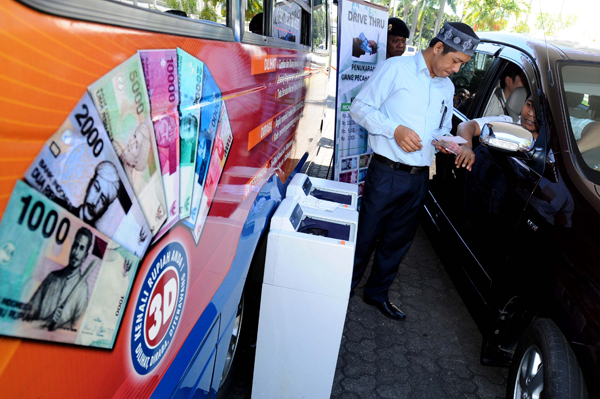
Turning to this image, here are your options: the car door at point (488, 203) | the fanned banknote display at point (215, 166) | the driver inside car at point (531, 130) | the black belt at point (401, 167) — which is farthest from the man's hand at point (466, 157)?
the fanned banknote display at point (215, 166)

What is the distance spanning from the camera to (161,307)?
1051mm

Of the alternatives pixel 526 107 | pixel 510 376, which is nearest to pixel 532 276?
pixel 510 376

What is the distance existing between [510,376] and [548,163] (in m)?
1.11

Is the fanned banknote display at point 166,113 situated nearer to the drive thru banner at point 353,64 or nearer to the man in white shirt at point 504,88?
the man in white shirt at point 504,88

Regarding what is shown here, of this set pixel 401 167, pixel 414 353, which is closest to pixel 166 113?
pixel 401 167

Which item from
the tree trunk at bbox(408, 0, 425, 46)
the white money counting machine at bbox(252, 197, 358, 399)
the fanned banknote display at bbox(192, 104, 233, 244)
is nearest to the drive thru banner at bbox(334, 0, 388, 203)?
the white money counting machine at bbox(252, 197, 358, 399)

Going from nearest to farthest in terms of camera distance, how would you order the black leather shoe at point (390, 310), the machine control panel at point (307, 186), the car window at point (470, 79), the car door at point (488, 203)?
the car door at point (488, 203) → the machine control panel at point (307, 186) → the black leather shoe at point (390, 310) → the car window at point (470, 79)

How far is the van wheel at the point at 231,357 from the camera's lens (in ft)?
6.95

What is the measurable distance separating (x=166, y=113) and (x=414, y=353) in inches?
96.8

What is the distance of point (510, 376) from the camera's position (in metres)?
2.26

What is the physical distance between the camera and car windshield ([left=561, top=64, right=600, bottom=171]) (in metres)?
2.22

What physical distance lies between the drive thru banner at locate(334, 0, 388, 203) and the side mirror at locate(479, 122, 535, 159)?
152 centimetres

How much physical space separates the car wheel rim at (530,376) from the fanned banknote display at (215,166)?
1657 millimetres

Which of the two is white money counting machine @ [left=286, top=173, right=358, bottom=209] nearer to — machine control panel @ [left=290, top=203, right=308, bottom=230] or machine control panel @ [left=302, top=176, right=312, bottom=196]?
machine control panel @ [left=302, top=176, right=312, bottom=196]
